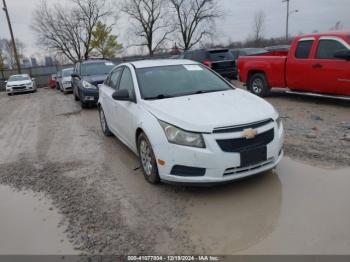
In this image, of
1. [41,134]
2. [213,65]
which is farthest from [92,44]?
[41,134]

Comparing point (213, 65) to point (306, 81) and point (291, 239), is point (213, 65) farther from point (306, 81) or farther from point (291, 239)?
point (291, 239)

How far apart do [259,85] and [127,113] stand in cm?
674

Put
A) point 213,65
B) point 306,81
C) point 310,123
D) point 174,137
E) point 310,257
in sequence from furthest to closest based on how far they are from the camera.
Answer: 1. point 213,65
2. point 306,81
3. point 310,123
4. point 174,137
5. point 310,257

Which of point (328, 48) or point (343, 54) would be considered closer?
point (343, 54)

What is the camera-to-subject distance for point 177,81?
4.92m

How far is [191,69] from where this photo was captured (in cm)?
527

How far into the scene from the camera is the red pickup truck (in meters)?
7.52

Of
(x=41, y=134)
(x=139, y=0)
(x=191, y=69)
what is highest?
(x=139, y=0)

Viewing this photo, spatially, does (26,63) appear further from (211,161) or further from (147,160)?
(211,161)

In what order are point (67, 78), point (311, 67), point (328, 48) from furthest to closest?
point (67, 78), point (311, 67), point (328, 48)

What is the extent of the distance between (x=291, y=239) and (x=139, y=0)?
133ft

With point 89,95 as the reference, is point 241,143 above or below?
above

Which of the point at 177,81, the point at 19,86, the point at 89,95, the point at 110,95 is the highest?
the point at 177,81

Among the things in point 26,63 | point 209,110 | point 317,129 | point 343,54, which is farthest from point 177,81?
point 26,63
